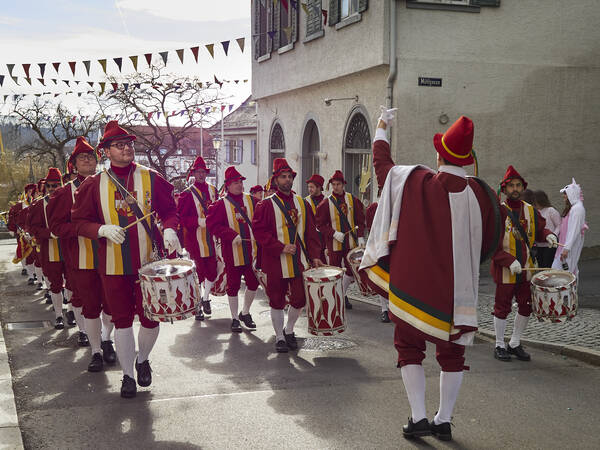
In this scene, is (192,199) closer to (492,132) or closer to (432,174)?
(432,174)

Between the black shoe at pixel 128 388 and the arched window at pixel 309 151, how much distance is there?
46.8 ft

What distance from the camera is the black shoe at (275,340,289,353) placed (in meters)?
7.39

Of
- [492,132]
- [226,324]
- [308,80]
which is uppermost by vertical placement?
[308,80]

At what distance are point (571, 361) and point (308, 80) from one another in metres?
13.0

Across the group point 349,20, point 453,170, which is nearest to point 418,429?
point 453,170

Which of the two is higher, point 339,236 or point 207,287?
point 339,236

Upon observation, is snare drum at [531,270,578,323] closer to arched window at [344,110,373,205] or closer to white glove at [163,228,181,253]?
white glove at [163,228,181,253]

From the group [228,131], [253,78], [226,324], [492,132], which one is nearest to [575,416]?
[226,324]

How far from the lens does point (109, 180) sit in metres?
5.71

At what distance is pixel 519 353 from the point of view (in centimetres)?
700

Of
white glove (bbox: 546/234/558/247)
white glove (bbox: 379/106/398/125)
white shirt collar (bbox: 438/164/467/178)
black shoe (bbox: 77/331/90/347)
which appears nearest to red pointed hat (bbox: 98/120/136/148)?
white glove (bbox: 379/106/398/125)

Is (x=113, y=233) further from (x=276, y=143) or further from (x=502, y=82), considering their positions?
(x=276, y=143)

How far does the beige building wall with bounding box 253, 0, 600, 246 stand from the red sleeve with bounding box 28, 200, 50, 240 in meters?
7.74

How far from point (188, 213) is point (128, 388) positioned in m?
4.43
